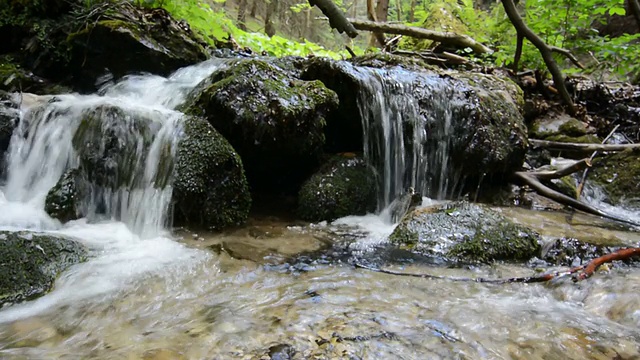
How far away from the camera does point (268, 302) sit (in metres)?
2.45

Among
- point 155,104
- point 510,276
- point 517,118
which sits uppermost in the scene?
point 517,118

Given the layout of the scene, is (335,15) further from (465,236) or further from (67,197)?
(67,197)

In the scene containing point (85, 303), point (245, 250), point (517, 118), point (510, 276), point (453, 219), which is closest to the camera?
point (85, 303)

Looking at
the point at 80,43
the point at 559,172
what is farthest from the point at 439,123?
the point at 80,43

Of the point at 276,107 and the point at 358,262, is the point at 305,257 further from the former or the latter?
the point at 276,107

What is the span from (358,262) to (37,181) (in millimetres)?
3680

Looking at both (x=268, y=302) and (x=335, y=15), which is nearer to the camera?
(x=268, y=302)

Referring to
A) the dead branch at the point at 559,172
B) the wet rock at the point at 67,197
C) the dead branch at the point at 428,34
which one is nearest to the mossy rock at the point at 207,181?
the wet rock at the point at 67,197

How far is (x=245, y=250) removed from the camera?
3.56 metres

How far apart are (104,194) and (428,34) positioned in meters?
7.93

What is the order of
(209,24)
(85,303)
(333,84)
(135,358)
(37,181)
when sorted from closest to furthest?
(135,358), (85,303), (37,181), (333,84), (209,24)

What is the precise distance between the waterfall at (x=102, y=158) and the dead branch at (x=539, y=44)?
3.51 metres

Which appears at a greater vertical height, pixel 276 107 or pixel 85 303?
pixel 276 107

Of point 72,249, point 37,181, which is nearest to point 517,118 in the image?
point 72,249
